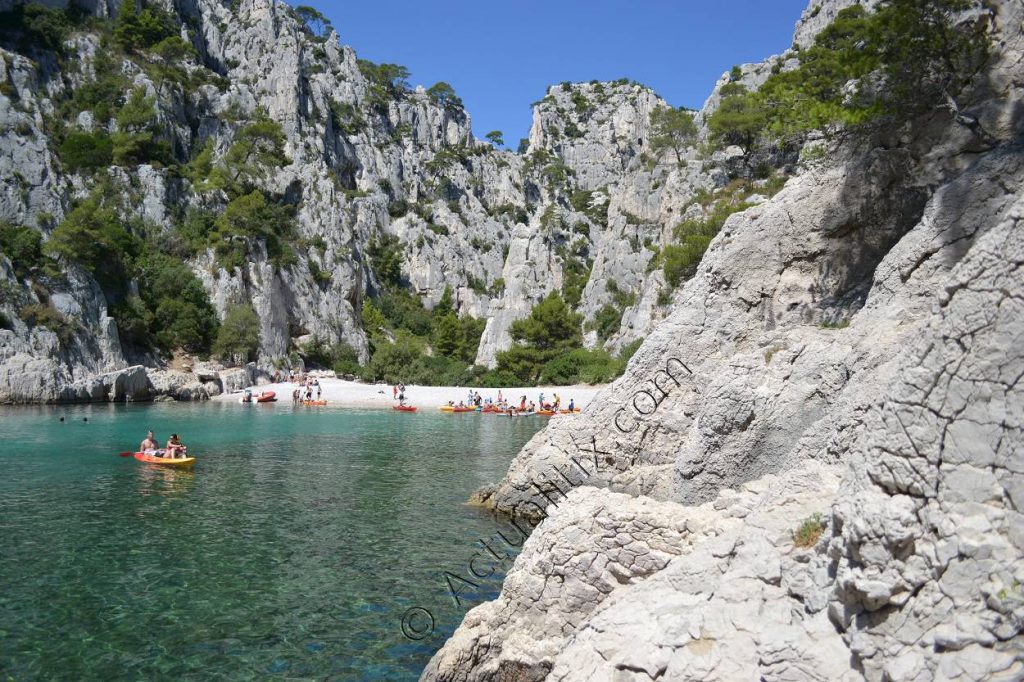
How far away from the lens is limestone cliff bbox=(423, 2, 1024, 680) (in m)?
3.83

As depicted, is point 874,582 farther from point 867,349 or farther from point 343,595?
point 343,595

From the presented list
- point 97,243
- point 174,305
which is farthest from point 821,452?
point 174,305

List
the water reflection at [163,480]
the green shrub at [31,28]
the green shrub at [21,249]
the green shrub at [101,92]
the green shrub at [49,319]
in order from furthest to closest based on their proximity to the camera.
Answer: the green shrub at [101,92] → the green shrub at [31,28] → the green shrub at [21,249] → the green shrub at [49,319] → the water reflection at [163,480]

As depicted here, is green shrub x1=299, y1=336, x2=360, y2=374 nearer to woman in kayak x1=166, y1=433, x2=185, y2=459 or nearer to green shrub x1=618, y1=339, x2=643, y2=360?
green shrub x1=618, y1=339, x2=643, y2=360

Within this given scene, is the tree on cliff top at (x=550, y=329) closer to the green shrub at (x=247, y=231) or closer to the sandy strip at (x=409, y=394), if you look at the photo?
the sandy strip at (x=409, y=394)

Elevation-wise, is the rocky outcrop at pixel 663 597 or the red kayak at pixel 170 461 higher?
the rocky outcrop at pixel 663 597

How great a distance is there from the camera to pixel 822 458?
21.8 feet

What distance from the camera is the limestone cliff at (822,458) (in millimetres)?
3826

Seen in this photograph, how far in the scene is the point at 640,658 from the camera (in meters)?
4.89

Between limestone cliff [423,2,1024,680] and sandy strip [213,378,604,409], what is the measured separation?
3265 centimetres

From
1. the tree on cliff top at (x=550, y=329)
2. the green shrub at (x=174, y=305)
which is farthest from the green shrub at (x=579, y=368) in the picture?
the green shrub at (x=174, y=305)

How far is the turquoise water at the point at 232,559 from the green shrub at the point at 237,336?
31448 mm

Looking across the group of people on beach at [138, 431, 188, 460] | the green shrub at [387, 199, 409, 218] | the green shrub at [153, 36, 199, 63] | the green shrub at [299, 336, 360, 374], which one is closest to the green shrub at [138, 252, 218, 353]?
the green shrub at [299, 336, 360, 374]

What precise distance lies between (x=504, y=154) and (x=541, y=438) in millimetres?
102521
